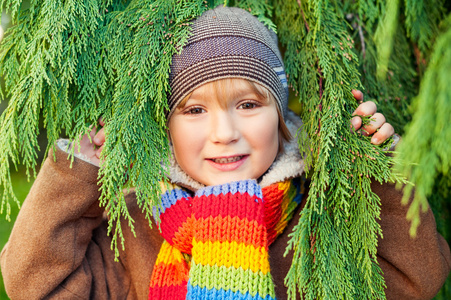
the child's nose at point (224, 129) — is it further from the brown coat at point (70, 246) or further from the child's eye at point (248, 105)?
the brown coat at point (70, 246)

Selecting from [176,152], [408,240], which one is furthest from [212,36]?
[408,240]

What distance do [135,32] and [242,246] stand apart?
2.85ft

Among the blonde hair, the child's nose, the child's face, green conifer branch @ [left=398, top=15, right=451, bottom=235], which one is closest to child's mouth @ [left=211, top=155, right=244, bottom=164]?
the child's face

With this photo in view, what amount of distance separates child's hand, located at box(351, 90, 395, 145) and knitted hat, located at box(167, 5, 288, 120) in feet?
1.09

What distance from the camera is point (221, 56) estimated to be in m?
1.45

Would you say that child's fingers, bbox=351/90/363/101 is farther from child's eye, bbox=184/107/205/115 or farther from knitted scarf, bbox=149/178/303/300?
child's eye, bbox=184/107/205/115

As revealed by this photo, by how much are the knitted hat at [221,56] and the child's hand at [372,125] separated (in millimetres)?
333

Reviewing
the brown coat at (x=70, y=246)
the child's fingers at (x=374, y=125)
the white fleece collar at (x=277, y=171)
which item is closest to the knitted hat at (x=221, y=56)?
the white fleece collar at (x=277, y=171)

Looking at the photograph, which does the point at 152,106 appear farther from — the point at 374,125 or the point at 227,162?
the point at 374,125

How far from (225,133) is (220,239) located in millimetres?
381

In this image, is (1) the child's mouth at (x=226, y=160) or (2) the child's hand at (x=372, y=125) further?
(1) the child's mouth at (x=226, y=160)

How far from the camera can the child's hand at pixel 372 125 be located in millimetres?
1378

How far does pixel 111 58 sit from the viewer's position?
4.66 ft

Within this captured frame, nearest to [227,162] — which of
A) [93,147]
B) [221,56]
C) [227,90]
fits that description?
[227,90]
